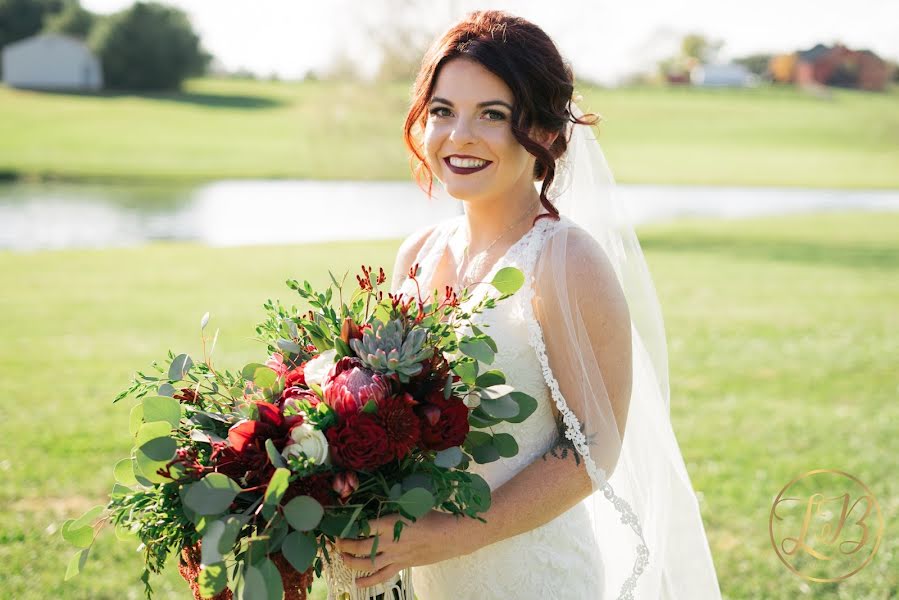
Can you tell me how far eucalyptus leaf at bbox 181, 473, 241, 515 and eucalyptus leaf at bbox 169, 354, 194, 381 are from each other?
0.35 meters

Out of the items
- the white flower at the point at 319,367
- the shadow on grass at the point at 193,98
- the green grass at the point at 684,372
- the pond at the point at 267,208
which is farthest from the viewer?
the shadow on grass at the point at 193,98

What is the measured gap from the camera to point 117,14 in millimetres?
57188

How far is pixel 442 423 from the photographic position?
1847 millimetres

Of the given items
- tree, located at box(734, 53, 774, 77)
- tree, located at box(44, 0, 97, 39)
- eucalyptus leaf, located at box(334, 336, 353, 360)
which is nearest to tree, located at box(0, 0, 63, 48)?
tree, located at box(44, 0, 97, 39)

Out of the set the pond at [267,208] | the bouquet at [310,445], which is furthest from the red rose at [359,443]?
the pond at [267,208]

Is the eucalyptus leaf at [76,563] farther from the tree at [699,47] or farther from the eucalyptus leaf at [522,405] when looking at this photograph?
the tree at [699,47]

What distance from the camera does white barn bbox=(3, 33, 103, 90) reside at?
187 ft

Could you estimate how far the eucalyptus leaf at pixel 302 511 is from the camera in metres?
1.70

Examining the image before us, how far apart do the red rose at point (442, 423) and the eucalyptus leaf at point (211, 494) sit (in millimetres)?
396

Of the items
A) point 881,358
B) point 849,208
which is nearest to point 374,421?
point 881,358

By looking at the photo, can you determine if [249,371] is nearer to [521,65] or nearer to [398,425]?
[398,425]

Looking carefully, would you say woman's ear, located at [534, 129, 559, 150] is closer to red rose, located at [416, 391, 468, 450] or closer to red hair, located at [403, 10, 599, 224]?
red hair, located at [403, 10, 599, 224]

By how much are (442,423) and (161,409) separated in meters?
0.60

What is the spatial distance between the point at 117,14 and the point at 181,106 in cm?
688
